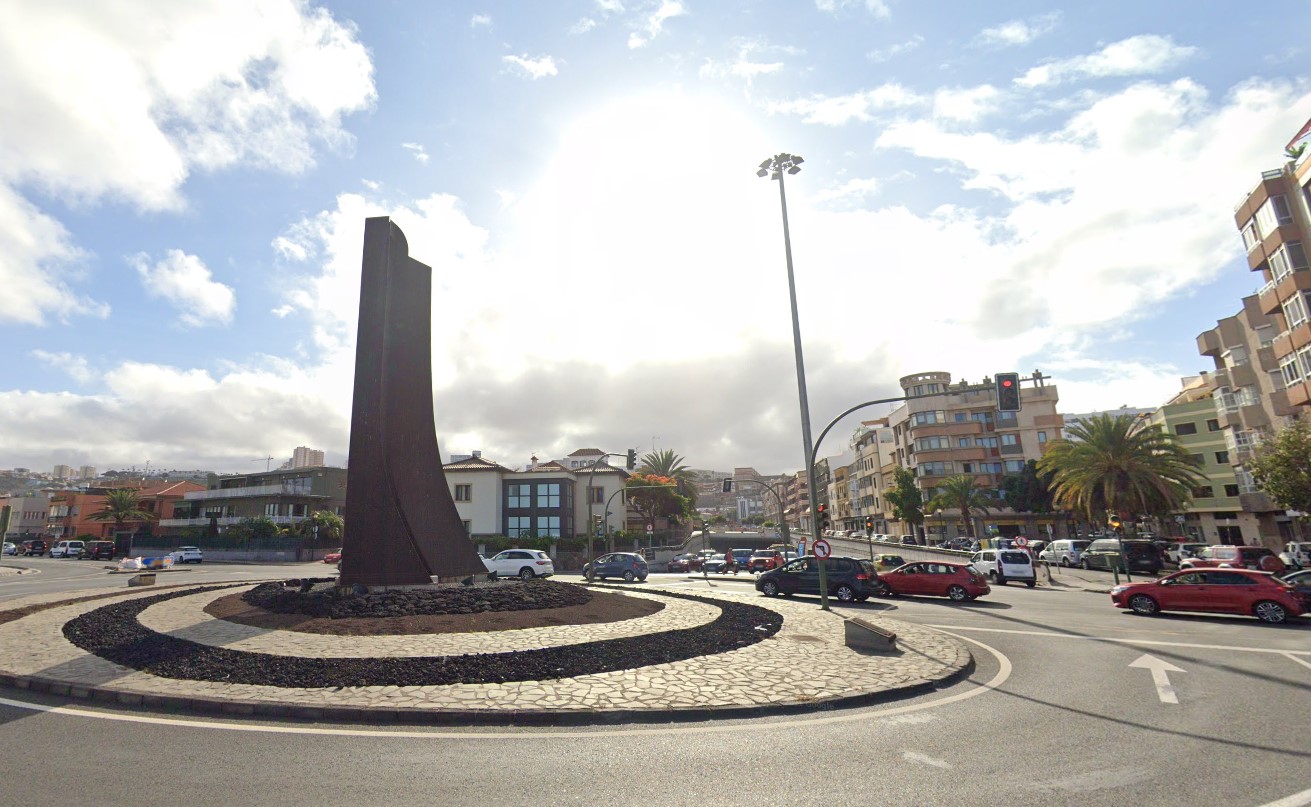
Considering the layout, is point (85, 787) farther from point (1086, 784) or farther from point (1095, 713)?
point (1095, 713)

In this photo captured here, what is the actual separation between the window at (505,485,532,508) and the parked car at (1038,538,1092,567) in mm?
43622

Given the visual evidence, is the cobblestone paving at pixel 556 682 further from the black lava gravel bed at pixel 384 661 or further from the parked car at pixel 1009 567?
the parked car at pixel 1009 567

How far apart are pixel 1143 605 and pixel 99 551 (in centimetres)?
8076

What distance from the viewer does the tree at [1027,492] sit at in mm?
64875

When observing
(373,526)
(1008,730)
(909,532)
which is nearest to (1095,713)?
(1008,730)

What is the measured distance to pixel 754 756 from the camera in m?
6.18

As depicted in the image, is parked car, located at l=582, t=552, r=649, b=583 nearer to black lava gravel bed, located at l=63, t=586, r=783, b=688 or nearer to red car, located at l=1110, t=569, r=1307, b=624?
black lava gravel bed, located at l=63, t=586, r=783, b=688

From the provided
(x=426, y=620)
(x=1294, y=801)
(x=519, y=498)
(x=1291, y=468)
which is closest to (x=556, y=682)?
(x=426, y=620)

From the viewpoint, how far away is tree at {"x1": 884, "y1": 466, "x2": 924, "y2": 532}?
70.5 m

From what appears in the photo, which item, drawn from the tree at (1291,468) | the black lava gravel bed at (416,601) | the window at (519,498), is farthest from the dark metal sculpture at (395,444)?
the window at (519,498)

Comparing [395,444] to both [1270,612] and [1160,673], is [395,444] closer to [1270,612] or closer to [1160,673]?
[1160,673]

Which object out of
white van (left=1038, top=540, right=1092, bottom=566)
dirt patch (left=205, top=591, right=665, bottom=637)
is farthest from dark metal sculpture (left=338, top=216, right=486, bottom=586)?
white van (left=1038, top=540, right=1092, bottom=566)

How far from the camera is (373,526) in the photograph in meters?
16.2

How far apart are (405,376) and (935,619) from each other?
55.4ft
